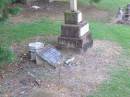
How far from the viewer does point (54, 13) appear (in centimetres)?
1324

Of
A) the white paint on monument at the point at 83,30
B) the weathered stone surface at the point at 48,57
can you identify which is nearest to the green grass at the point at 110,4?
the white paint on monument at the point at 83,30

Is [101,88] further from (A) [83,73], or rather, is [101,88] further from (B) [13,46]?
(B) [13,46]

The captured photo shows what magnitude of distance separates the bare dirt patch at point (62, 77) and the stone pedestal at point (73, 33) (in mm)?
192

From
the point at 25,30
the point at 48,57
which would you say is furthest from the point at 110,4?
the point at 48,57

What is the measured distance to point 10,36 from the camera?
1015 cm

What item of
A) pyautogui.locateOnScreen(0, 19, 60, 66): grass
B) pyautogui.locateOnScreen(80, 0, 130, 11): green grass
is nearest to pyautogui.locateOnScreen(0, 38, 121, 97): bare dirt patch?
pyautogui.locateOnScreen(0, 19, 60, 66): grass

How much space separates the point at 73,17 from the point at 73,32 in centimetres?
35

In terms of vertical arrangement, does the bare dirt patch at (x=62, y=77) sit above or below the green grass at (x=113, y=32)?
below

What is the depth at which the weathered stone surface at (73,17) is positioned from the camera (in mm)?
8536

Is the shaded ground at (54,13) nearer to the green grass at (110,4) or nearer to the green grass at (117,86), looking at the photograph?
the green grass at (110,4)

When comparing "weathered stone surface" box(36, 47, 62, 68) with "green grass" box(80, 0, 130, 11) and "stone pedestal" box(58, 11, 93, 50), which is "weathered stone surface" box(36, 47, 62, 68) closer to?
"stone pedestal" box(58, 11, 93, 50)

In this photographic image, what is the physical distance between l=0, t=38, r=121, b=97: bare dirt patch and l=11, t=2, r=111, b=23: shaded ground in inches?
167

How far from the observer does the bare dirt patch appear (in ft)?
21.8

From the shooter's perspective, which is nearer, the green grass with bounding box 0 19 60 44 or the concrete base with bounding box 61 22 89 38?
the concrete base with bounding box 61 22 89 38
